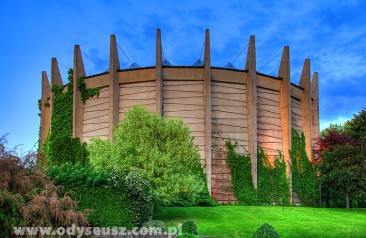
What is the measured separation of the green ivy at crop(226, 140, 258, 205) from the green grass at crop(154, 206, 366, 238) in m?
5.73

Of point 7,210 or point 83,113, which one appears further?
point 83,113

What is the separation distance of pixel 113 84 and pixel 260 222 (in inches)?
679

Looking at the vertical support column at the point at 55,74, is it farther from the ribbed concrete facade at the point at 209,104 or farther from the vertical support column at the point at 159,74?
the vertical support column at the point at 159,74

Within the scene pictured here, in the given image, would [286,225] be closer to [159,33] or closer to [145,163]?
[145,163]

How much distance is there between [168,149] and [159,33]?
516 inches

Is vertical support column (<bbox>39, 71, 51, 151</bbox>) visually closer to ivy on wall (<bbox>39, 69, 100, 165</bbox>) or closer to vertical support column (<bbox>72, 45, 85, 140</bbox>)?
ivy on wall (<bbox>39, 69, 100, 165</bbox>)

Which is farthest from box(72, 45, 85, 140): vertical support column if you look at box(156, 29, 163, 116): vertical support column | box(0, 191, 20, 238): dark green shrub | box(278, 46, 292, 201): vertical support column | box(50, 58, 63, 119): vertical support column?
box(0, 191, 20, 238): dark green shrub

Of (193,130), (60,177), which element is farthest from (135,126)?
(193,130)

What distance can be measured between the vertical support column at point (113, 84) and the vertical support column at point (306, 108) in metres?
15.6

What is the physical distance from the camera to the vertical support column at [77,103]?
3750 centimetres

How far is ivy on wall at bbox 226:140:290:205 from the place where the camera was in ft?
114

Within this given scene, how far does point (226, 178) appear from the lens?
35.3 metres

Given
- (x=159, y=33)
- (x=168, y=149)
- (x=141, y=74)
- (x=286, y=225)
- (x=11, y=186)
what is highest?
(x=159, y=33)

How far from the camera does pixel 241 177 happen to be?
1380 inches
